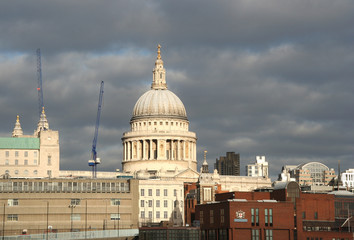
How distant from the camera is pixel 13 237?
198 meters

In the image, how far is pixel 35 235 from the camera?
197750mm

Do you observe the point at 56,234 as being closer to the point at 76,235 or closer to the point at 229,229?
the point at 76,235

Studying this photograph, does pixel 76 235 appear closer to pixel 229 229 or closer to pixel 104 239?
pixel 104 239

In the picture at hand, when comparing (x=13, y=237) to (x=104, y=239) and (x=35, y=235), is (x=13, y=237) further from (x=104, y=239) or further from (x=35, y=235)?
(x=104, y=239)

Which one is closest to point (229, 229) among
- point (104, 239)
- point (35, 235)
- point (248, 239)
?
point (248, 239)

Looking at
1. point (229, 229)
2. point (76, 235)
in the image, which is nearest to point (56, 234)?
point (76, 235)

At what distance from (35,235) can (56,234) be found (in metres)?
4.68

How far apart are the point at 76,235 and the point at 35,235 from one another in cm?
913

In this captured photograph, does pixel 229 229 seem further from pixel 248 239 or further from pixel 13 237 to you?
pixel 13 237

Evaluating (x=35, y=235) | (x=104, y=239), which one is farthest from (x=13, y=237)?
(x=104, y=239)

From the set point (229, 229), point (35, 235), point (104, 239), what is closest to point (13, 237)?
point (35, 235)

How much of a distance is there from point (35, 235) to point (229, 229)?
43.6 meters

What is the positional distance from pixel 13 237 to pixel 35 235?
16.3 ft

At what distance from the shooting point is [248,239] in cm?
19988
